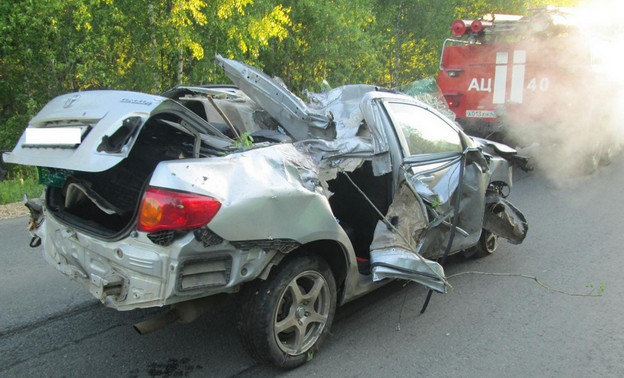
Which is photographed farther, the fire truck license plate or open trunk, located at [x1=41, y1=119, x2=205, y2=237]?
the fire truck license plate

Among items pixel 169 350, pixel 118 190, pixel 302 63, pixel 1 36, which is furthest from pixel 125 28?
pixel 169 350

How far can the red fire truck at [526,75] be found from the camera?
867 centimetres

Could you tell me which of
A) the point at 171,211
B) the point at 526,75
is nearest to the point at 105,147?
the point at 171,211

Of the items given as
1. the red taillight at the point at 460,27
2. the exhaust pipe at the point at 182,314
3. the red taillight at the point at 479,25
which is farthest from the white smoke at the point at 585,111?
the exhaust pipe at the point at 182,314

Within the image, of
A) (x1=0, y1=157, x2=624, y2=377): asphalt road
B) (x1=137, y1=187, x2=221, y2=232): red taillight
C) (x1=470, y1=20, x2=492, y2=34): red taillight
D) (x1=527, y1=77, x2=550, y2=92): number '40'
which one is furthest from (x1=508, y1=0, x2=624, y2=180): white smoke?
Result: (x1=137, y1=187, x2=221, y2=232): red taillight

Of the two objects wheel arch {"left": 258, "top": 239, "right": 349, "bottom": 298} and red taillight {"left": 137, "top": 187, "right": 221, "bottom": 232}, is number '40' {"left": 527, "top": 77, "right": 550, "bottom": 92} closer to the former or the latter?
wheel arch {"left": 258, "top": 239, "right": 349, "bottom": 298}

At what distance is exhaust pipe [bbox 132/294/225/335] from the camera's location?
9.36ft

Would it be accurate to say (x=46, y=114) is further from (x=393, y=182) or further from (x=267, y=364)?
(x=393, y=182)

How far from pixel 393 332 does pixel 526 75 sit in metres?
7.14

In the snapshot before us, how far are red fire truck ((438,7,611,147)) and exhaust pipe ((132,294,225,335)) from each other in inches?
295

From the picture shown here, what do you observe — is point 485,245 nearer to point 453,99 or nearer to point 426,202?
point 426,202

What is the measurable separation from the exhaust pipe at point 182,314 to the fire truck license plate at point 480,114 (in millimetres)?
8059

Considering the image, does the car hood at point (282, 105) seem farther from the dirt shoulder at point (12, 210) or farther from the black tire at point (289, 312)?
the dirt shoulder at point (12, 210)

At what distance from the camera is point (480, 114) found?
32.0ft
